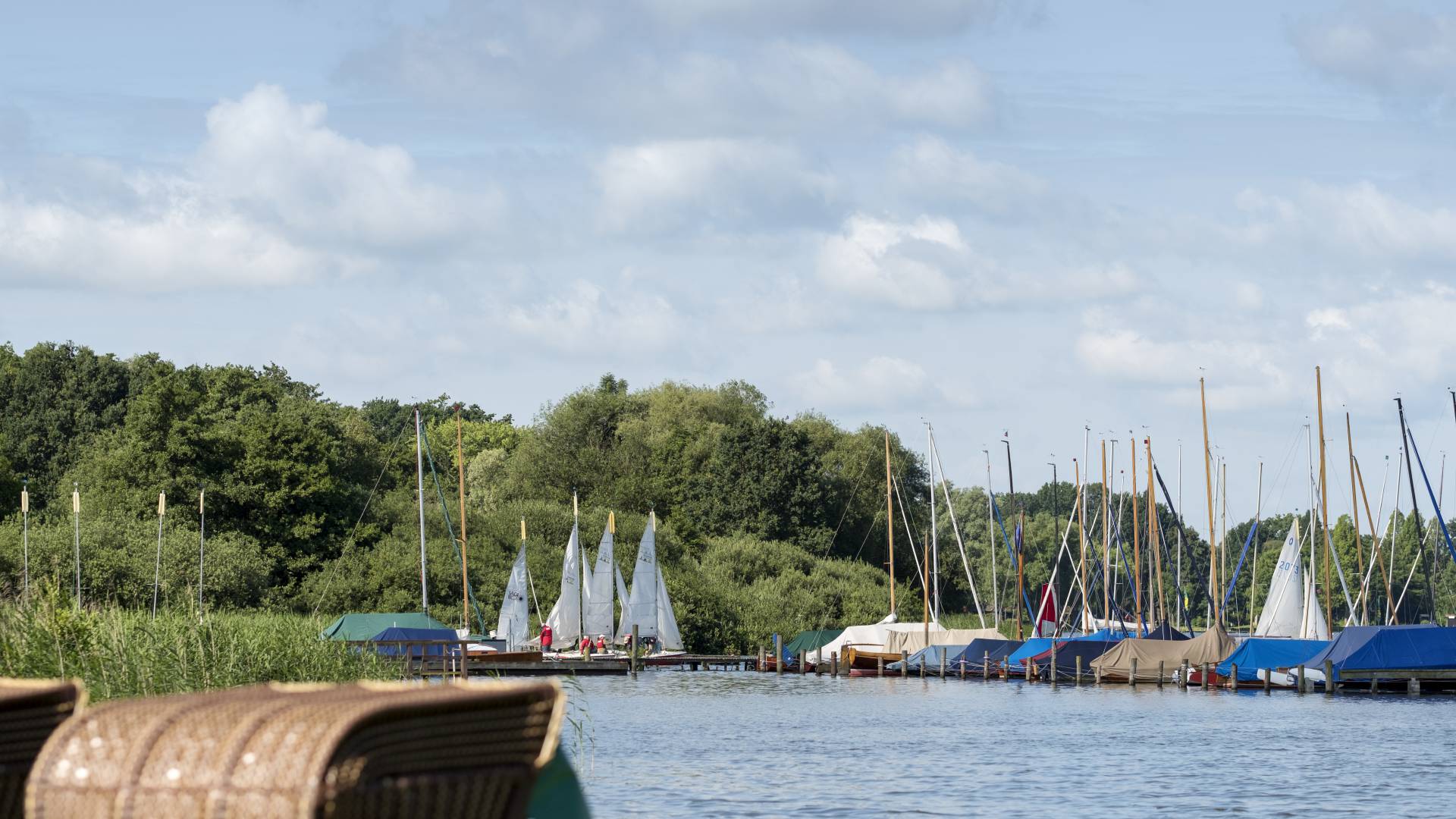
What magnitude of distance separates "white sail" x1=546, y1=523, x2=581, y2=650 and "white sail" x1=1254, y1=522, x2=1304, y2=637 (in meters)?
26.8

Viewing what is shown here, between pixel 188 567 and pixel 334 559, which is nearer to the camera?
pixel 188 567

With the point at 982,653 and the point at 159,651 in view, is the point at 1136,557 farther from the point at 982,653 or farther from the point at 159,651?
the point at 159,651

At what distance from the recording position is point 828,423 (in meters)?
101

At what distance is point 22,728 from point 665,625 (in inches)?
2689

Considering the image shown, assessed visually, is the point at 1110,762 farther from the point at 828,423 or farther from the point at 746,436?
the point at 828,423

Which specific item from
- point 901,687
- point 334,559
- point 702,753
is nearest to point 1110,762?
point 702,753

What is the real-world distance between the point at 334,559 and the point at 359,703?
240ft

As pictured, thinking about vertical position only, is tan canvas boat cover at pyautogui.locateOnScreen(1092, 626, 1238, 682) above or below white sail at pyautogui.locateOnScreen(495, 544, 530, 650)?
below

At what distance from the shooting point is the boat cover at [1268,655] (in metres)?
58.6

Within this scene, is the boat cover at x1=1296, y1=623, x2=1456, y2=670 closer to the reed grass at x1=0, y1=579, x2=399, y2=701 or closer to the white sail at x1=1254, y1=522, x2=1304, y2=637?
the white sail at x1=1254, y1=522, x2=1304, y2=637

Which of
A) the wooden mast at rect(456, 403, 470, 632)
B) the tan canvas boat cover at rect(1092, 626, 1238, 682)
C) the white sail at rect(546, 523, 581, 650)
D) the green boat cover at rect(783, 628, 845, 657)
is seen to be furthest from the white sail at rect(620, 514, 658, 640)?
the tan canvas boat cover at rect(1092, 626, 1238, 682)

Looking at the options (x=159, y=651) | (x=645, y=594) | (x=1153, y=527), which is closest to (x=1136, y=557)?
(x=1153, y=527)

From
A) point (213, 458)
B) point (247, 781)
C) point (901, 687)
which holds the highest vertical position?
point (213, 458)

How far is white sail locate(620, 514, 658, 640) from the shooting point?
235 feet
